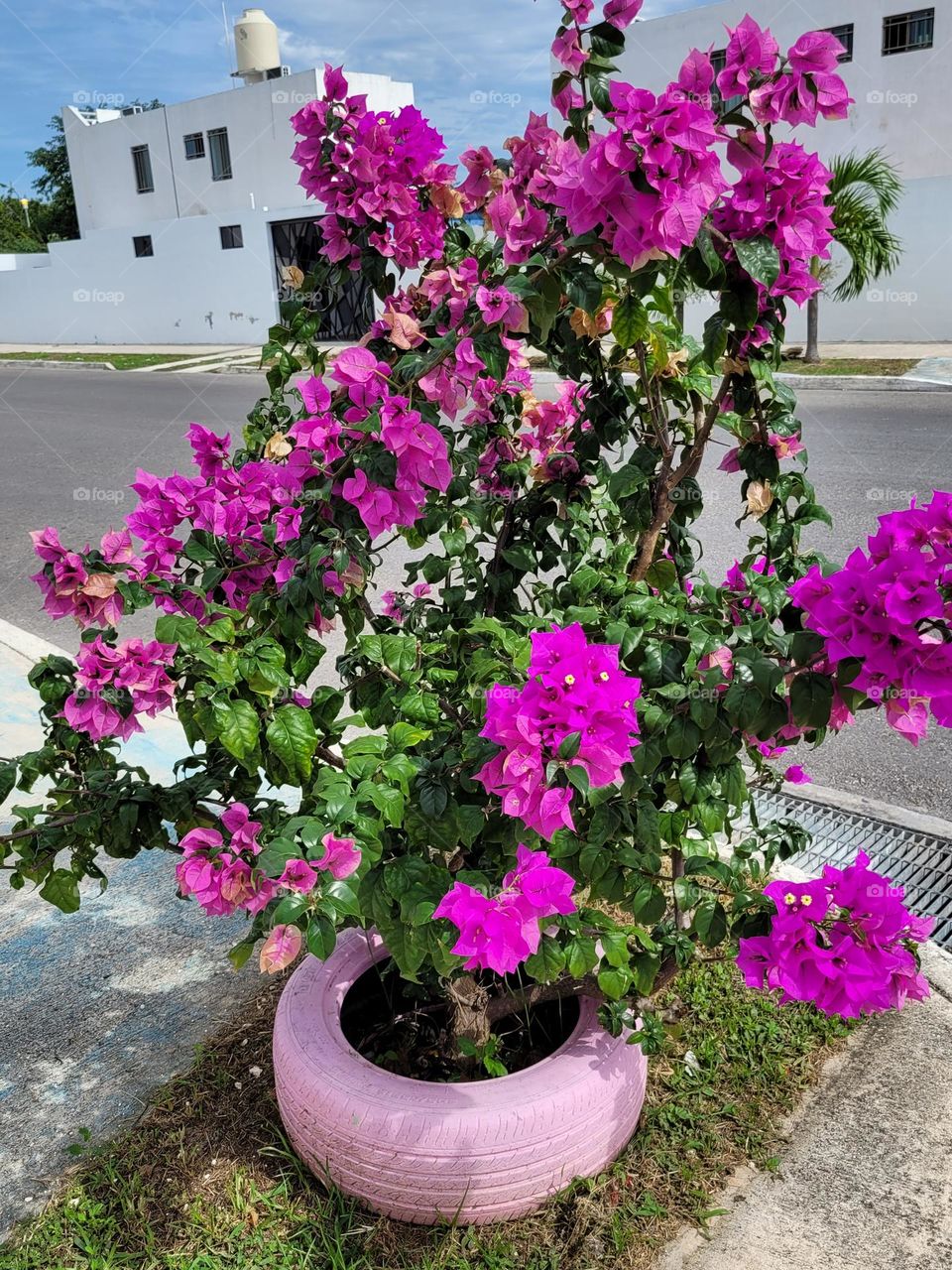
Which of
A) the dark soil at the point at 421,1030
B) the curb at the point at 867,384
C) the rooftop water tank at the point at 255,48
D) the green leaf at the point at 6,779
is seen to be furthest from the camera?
the rooftop water tank at the point at 255,48

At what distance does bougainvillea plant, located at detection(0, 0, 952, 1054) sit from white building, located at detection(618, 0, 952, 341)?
17063mm

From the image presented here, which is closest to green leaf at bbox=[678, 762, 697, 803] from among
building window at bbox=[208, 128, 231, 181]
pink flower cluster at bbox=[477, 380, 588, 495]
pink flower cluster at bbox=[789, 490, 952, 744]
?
pink flower cluster at bbox=[789, 490, 952, 744]

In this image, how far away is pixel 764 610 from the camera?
1.78 m

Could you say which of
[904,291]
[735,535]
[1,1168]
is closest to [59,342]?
[904,291]

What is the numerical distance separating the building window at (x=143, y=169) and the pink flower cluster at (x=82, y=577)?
3259 centimetres

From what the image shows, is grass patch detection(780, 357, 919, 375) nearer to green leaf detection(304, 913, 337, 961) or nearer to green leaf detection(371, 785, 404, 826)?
green leaf detection(371, 785, 404, 826)

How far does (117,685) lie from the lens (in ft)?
5.16

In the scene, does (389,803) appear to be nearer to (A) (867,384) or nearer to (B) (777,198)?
(B) (777,198)

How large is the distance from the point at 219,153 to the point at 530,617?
30504 millimetres

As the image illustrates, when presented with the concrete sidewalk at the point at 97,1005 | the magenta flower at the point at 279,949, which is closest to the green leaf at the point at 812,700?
the magenta flower at the point at 279,949

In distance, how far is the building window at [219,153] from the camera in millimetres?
28469

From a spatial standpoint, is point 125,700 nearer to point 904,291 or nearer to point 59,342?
point 904,291

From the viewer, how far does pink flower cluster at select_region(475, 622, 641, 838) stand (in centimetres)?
123

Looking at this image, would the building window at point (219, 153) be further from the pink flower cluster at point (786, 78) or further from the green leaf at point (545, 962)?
the green leaf at point (545, 962)
